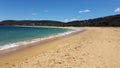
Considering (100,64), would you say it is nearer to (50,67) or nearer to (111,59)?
(111,59)

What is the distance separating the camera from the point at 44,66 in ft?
23.2

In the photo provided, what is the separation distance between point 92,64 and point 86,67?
1.55 feet

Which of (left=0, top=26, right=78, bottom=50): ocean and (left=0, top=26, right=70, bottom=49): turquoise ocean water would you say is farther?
(left=0, top=26, right=70, bottom=49): turquoise ocean water

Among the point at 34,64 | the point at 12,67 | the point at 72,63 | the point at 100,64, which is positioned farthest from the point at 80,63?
the point at 12,67

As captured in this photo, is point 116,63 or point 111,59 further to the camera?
point 111,59

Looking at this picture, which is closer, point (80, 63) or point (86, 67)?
point (86, 67)

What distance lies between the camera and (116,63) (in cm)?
733

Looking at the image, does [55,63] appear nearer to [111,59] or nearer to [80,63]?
[80,63]

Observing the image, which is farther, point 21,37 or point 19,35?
point 19,35

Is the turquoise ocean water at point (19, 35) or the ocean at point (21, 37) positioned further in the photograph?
the turquoise ocean water at point (19, 35)

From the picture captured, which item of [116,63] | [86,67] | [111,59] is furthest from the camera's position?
[111,59]

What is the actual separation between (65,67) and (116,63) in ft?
6.65

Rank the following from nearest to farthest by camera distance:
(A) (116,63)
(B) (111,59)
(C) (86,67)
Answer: (C) (86,67) < (A) (116,63) < (B) (111,59)

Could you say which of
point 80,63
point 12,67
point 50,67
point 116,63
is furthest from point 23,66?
point 116,63
